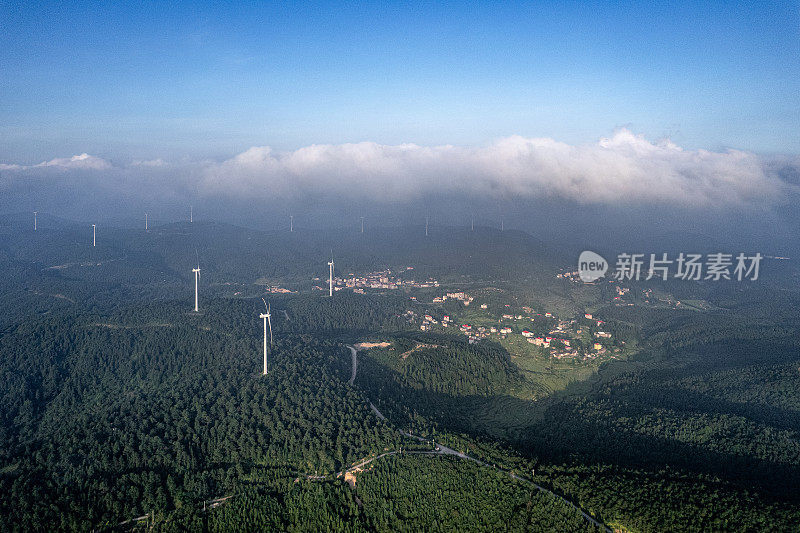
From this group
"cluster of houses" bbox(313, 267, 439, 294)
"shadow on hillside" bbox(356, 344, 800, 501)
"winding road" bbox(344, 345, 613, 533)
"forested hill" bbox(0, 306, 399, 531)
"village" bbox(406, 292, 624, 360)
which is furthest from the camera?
"cluster of houses" bbox(313, 267, 439, 294)

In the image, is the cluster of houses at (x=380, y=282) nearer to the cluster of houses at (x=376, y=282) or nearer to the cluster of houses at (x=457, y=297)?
the cluster of houses at (x=376, y=282)

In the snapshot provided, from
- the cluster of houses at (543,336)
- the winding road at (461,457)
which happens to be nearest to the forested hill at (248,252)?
the cluster of houses at (543,336)

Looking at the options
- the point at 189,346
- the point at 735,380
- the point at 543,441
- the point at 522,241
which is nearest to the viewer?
the point at 543,441

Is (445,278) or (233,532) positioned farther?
(445,278)

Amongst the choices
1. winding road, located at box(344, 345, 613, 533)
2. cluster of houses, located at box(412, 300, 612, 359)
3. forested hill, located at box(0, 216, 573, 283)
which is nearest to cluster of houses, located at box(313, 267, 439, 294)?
forested hill, located at box(0, 216, 573, 283)

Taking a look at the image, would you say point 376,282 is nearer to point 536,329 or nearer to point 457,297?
point 457,297

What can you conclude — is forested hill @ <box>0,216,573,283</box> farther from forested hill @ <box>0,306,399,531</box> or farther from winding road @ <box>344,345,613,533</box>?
winding road @ <box>344,345,613,533</box>

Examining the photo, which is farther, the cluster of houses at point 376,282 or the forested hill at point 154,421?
the cluster of houses at point 376,282

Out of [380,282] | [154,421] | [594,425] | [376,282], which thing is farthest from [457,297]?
[154,421]

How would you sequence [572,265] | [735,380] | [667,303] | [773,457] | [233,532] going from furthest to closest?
[572,265], [667,303], [735,380], [773,457], [233,532]

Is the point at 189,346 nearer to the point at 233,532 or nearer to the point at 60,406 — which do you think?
the point at 60,406

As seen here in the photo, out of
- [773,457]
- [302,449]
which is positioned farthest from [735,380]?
[302,449]
